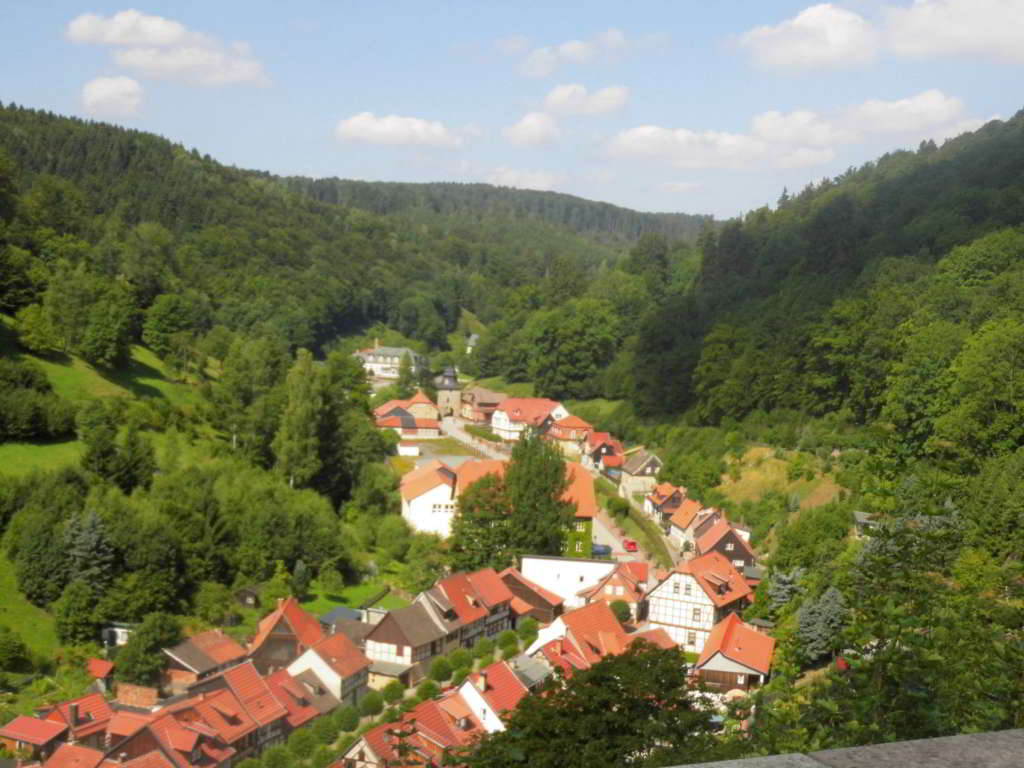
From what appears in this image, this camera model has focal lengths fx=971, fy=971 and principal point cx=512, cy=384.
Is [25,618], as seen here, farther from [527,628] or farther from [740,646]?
[740,646]

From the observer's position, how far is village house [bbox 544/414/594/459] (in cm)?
5206

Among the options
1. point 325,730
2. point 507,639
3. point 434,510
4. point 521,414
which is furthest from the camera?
point 521,414

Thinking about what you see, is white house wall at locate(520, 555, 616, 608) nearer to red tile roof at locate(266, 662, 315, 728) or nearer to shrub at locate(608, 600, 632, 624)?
shrub at locate(608, 600, 632, 624)

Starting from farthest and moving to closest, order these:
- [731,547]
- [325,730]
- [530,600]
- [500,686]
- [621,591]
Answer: [731,547] < [530,600] < [621,591] < [500,686] < [325,730]

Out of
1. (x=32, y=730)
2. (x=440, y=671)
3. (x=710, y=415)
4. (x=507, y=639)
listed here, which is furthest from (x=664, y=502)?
(x=32, y=730)

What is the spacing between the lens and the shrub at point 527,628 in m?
25.7

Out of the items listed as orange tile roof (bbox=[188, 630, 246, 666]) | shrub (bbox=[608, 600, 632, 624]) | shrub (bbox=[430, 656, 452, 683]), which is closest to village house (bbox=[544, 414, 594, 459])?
shrub (bbox=[608, 600, 632, 624])

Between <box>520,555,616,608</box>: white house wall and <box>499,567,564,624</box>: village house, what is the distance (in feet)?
2.33

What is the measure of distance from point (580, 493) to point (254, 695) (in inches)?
666

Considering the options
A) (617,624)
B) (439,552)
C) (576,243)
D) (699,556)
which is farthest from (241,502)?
(576,243)

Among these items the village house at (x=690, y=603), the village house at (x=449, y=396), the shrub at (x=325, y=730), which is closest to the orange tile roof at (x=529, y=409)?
the village house at (x=449, y=396)

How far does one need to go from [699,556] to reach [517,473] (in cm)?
622

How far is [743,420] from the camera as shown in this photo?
4034 centimetres

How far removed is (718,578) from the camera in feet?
87.6
